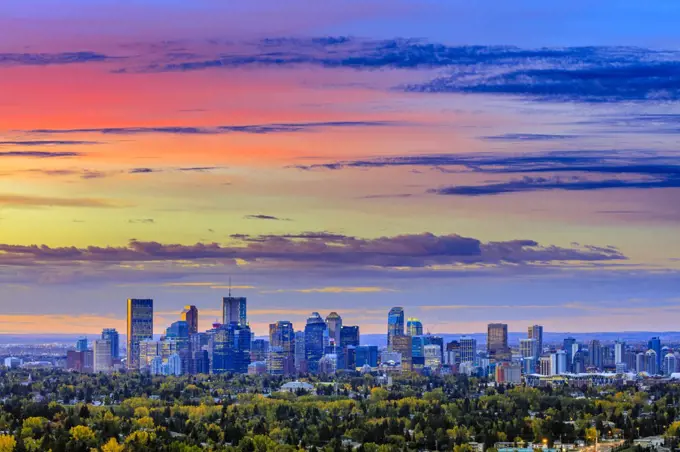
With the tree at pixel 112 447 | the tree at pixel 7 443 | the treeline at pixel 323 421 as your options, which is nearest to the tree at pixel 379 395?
the treeline at pixel 323 421

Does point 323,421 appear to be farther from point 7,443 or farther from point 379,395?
point 379,395

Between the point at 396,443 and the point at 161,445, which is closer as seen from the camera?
the point at 161,445

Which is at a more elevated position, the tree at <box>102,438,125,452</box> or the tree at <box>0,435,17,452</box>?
the tree at <box>0,435,17,452</box>

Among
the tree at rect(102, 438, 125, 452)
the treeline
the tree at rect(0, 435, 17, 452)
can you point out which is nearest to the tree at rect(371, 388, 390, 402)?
the treeline

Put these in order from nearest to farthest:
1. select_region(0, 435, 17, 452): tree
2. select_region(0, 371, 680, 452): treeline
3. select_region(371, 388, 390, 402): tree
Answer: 1. select_region(0, 435, 17, 452): tree
2. select_region(0, 371, 680, 452): treeline
3. select_region(371, 388, 390, 402): tree

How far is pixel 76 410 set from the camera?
151125 millimetres

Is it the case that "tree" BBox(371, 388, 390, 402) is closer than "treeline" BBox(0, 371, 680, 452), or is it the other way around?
"treeline" BBox(0, 371, 680, 452)

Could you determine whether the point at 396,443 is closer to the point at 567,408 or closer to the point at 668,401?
the point at 567,408

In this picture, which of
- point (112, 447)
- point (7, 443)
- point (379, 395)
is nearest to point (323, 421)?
point (112, 447)

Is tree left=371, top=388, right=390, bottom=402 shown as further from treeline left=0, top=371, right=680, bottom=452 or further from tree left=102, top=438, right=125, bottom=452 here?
tree left=102, top=438, right=125, bottom=452

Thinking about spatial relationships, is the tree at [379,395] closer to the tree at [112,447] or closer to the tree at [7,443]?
the tree at [112,447]

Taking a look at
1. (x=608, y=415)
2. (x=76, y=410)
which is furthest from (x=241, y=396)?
(x=608, y=415)

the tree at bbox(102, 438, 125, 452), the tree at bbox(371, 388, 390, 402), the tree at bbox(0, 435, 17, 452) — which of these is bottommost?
the tree at bbox(371, 388, 390, 402)

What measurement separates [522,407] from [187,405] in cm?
3113
